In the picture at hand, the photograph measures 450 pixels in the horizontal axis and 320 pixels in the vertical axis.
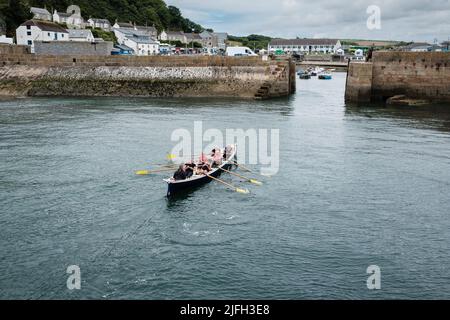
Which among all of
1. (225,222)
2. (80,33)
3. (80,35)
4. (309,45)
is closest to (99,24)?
(80,33)

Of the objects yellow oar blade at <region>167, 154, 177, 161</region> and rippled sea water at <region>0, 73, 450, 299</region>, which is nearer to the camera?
rippled sea water at <region>0, 73, 450, 299</region>

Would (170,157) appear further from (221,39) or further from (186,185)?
(221,39)

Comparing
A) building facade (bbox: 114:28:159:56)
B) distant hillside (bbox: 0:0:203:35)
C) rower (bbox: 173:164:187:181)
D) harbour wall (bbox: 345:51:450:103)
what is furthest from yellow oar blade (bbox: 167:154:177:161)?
building facade (bbox: 114:28:159:56)

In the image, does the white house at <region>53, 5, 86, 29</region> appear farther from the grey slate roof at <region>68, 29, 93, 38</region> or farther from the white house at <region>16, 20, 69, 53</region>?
the white house at <region>16, 20, 69, 53</region>

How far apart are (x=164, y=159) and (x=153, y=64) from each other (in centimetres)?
3475

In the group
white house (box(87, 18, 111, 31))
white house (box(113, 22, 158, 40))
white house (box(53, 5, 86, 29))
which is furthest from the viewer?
white house (box(113, 22, 158, 40))

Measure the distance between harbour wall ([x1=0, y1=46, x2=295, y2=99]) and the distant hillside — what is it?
3028 cm

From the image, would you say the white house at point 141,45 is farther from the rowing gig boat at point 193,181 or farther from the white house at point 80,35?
the rowing gig boat at point 193,181

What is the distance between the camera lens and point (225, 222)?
17.9m

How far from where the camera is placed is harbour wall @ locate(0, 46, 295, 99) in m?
57.1

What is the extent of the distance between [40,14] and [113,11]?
116 ft

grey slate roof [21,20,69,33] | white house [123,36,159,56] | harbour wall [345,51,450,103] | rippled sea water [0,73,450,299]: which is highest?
grey slate roof [21,20,69,33]

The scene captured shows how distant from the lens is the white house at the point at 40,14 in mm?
98881
